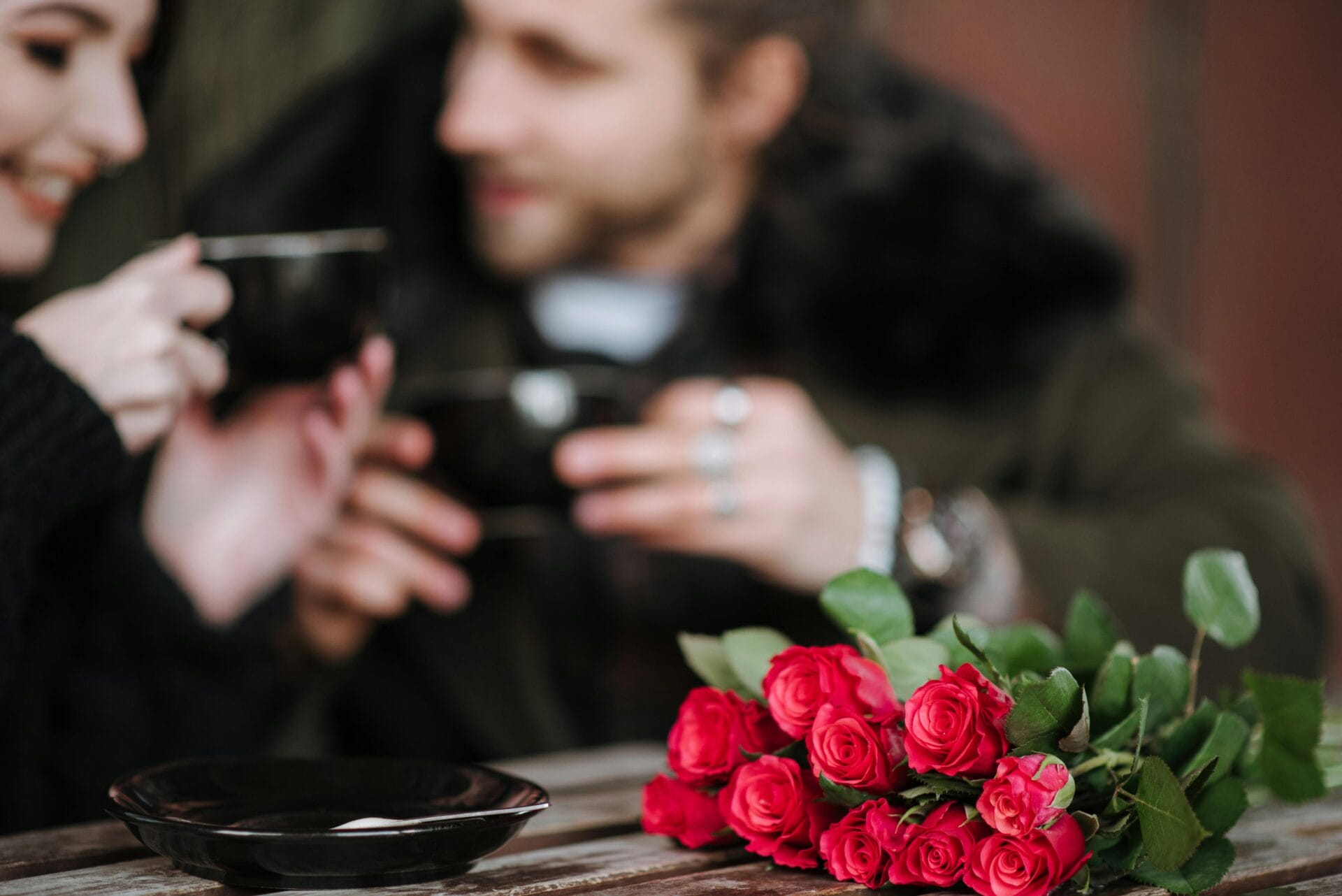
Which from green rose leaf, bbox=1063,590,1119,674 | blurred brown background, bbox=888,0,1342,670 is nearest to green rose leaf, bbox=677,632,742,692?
green rose leaf, bbox=1063,590,1119,674

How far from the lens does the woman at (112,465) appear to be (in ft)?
2.69

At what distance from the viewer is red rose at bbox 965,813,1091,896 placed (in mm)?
612

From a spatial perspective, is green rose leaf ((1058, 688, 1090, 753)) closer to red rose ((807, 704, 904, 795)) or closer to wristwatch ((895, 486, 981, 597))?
red rose ((807, 704, 904, 795))

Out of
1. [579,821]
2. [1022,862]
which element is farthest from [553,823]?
[1022,862]

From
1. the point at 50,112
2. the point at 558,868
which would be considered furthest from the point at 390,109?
A: the point at 558,868

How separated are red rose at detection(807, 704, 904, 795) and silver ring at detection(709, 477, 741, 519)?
0.62 meters

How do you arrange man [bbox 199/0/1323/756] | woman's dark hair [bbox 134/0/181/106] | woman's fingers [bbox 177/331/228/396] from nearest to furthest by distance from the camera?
1. woman's fingers [bbox 177/331/228/396]
2. woman's dark hair [bbox 134/0/181/106]
3. man [bbox 199/0/1323/756]

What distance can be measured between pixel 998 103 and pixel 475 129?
125cm

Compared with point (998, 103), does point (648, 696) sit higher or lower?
lower

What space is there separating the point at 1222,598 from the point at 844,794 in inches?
11.2

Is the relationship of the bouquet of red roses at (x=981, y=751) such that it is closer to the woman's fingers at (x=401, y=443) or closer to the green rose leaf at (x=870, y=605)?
the green rose leaf at (x=870, y=605)

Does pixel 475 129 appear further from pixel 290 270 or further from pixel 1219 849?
pixel 1219 849

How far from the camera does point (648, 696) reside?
1677mm

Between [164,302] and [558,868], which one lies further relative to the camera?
[164,302]
